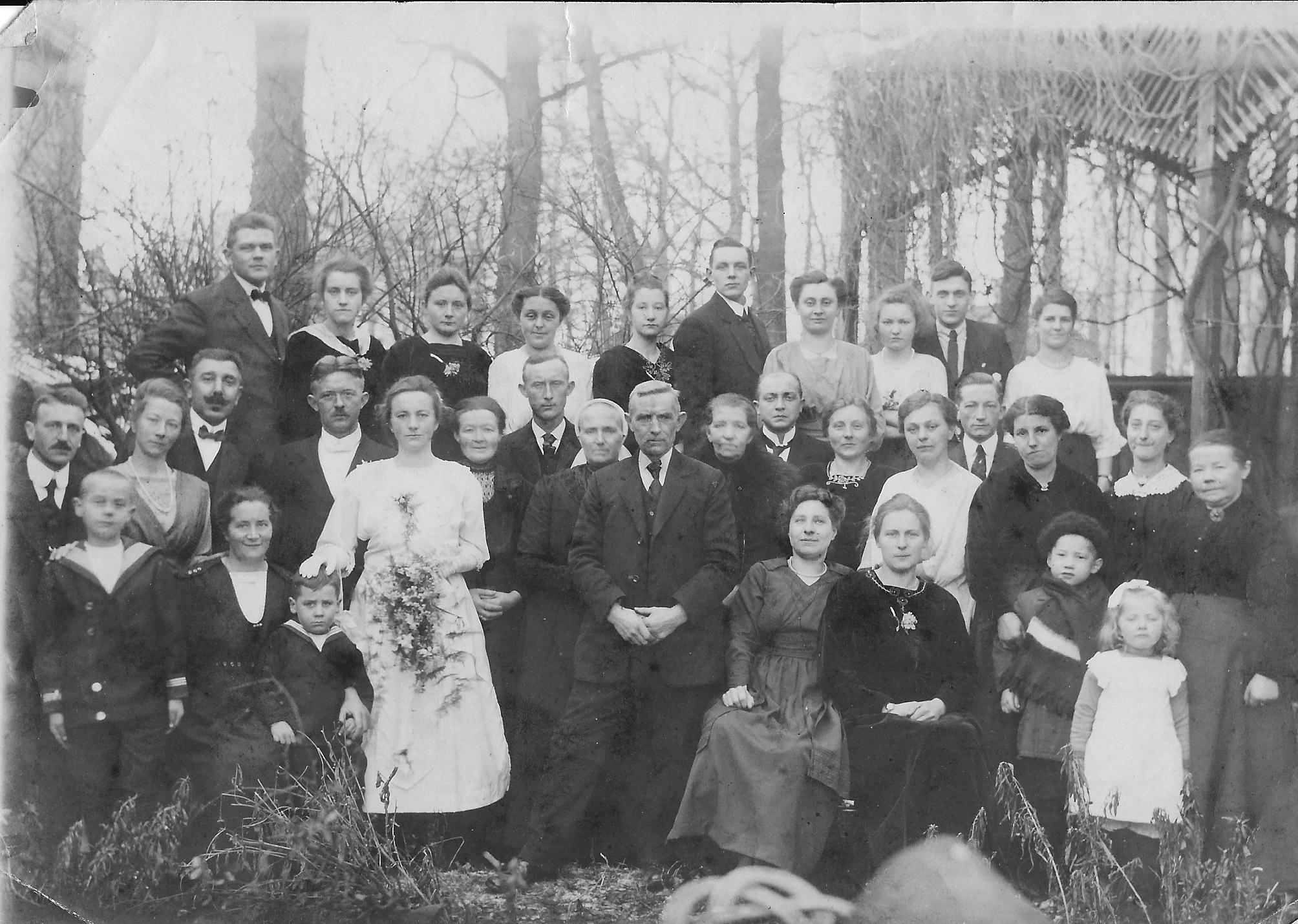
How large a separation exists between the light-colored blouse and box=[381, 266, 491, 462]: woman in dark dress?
1.05 meters

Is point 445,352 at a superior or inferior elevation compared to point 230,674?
superior

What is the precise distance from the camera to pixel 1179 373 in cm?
458

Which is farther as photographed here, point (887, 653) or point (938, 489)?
point (938, 489)

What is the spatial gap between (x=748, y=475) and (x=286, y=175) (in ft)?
6.52

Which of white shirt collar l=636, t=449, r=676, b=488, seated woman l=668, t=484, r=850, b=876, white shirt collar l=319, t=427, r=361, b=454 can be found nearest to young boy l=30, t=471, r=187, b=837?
white shirt collar l=319, t=427, r=361, b=454

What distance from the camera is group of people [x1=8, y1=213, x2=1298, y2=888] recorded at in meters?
4.37

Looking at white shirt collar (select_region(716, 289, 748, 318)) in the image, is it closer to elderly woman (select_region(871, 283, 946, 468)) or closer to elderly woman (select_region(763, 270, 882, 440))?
elderly woman (select_region(763, 270, 882, 440))

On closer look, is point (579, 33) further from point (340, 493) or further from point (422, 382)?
point (340, 493)

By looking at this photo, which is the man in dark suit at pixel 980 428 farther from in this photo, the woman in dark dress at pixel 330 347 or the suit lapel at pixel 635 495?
the woman in dark dress at pixel 330 347

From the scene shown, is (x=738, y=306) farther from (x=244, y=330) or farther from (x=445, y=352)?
(x=244, y=330)

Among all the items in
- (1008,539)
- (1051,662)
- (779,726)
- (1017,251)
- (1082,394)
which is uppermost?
(1017,251)

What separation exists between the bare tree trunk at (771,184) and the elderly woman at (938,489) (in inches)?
22.6

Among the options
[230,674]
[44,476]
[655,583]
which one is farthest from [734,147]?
[44,476]

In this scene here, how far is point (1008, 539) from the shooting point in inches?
175
